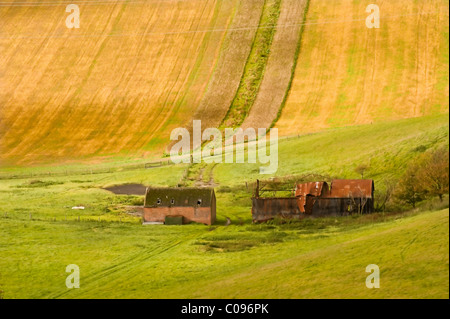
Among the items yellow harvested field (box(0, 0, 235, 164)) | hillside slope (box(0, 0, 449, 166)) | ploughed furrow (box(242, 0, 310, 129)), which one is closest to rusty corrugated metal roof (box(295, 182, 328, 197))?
hillside slope (box(0, 0, 449, 166))

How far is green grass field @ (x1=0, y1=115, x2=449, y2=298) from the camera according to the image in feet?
139

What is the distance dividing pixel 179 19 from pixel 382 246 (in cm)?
8789

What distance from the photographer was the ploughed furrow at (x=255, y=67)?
107312mm

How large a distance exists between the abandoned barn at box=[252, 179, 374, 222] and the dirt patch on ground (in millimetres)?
18975

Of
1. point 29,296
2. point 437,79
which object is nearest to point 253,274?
point 29,296

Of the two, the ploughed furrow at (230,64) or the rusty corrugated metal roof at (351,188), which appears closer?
the rusty corrugated metal roof at (351,188)

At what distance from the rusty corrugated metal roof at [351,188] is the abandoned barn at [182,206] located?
32.2 ft

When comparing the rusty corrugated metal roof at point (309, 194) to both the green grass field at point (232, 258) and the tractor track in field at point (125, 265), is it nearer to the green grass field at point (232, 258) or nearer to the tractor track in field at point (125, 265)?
the green grass field at point (232, 258)

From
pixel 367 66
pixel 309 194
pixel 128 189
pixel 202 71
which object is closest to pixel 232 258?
pixel 309 194

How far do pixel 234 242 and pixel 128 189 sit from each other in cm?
2830

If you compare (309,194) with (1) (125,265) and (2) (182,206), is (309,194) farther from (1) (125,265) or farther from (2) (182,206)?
(1) (125,265)

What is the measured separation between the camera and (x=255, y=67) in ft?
379

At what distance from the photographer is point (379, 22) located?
117 metres

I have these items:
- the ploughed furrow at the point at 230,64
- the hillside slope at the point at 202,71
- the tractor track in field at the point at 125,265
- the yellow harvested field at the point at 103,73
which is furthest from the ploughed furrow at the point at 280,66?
the tractor track in field at the point at 125,265
